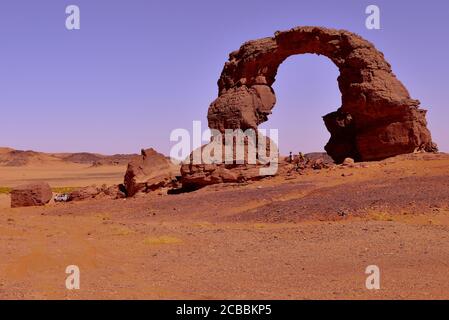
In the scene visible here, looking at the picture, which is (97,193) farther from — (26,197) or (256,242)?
(256,242)

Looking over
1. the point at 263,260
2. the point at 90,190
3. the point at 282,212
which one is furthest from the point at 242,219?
the point at 90,190

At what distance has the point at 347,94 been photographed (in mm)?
24500

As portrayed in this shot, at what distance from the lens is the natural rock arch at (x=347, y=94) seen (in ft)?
76.1

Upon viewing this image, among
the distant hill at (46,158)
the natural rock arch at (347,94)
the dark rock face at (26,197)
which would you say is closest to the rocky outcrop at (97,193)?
the dark rock face at (26,197)

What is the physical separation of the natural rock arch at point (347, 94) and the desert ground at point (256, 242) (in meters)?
2.83

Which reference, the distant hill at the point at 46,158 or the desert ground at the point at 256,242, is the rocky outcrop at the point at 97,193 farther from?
the distant hill at the point at 46,158

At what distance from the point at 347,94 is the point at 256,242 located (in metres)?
14.7

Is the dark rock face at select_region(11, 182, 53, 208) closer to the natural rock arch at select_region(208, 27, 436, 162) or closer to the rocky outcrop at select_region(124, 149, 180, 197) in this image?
the rocky outcrop at select_region(124, 149, 180, 197)

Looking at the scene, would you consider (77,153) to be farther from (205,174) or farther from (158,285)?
(158,285)

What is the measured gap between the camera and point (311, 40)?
24.5 metres

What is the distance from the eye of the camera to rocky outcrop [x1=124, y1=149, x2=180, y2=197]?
24.7 metres

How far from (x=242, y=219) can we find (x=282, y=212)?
120cm

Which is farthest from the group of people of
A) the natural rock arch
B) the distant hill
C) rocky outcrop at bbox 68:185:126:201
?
the distant hill

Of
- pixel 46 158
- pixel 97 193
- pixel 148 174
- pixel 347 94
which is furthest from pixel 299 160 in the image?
pixel 46 158
